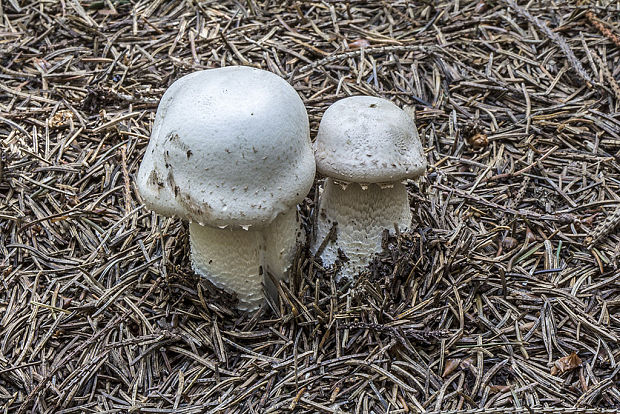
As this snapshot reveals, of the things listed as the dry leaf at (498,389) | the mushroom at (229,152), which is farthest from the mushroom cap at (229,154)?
the dry leaf at (498,389)

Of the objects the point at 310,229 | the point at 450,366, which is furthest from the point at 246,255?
the point at 450,366

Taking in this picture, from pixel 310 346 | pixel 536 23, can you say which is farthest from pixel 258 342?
pixel 536 23

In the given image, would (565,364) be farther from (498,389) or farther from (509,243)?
(509,243)

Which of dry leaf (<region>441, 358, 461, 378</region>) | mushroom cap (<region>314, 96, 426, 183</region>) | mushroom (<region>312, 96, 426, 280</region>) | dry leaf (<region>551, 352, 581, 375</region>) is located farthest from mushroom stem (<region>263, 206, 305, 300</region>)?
dry leaf (<region>551, 352, 581, 375</region>)

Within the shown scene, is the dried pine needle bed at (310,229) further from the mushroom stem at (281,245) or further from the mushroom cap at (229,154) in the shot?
the mushroom cap at (229,154)

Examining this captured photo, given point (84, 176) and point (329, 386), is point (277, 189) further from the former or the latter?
point (84, 176)

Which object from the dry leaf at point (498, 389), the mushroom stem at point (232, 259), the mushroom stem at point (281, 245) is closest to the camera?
the dry leaf at point (498, 389)

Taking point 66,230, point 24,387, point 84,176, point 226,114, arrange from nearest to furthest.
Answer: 1. point 226,114
2. point 24,387
3. point 66,230
4. point 84,176
